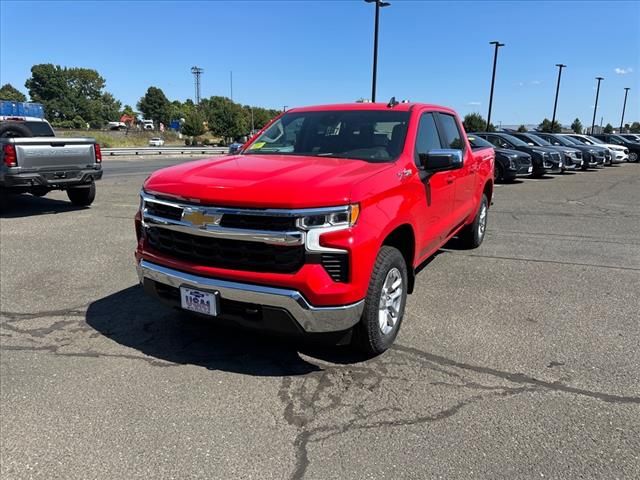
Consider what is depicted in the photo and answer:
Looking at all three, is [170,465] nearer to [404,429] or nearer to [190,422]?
[190,422]

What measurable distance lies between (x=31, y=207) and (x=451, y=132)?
9254mm

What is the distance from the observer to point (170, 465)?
2518 millimetres

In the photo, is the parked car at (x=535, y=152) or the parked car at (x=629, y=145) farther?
the parked car at (x=629, y=145)

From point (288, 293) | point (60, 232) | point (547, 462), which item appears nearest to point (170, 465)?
point (288, 293)

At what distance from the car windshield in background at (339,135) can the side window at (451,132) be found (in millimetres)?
965

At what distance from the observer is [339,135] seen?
4.44 meters

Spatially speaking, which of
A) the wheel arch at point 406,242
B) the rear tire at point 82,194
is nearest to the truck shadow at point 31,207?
the rear tire at point 82,194

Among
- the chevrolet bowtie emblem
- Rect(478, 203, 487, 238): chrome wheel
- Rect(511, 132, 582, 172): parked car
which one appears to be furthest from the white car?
the chevrolet bowtie emblem

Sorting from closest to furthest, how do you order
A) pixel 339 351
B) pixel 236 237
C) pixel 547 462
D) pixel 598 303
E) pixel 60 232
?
pixel 547 462 → pixel 236 237 → pixel 339 351 → pixel 598 303 → pixel 60 232

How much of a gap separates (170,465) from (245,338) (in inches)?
60.2

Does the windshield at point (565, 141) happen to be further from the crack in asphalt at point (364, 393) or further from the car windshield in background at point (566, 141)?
the crack in asphalt at point (364, 393)

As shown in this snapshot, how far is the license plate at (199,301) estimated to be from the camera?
3.20 meters

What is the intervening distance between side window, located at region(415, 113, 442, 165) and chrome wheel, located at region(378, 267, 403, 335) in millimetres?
1072

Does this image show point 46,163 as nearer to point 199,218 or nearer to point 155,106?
point 199,218
